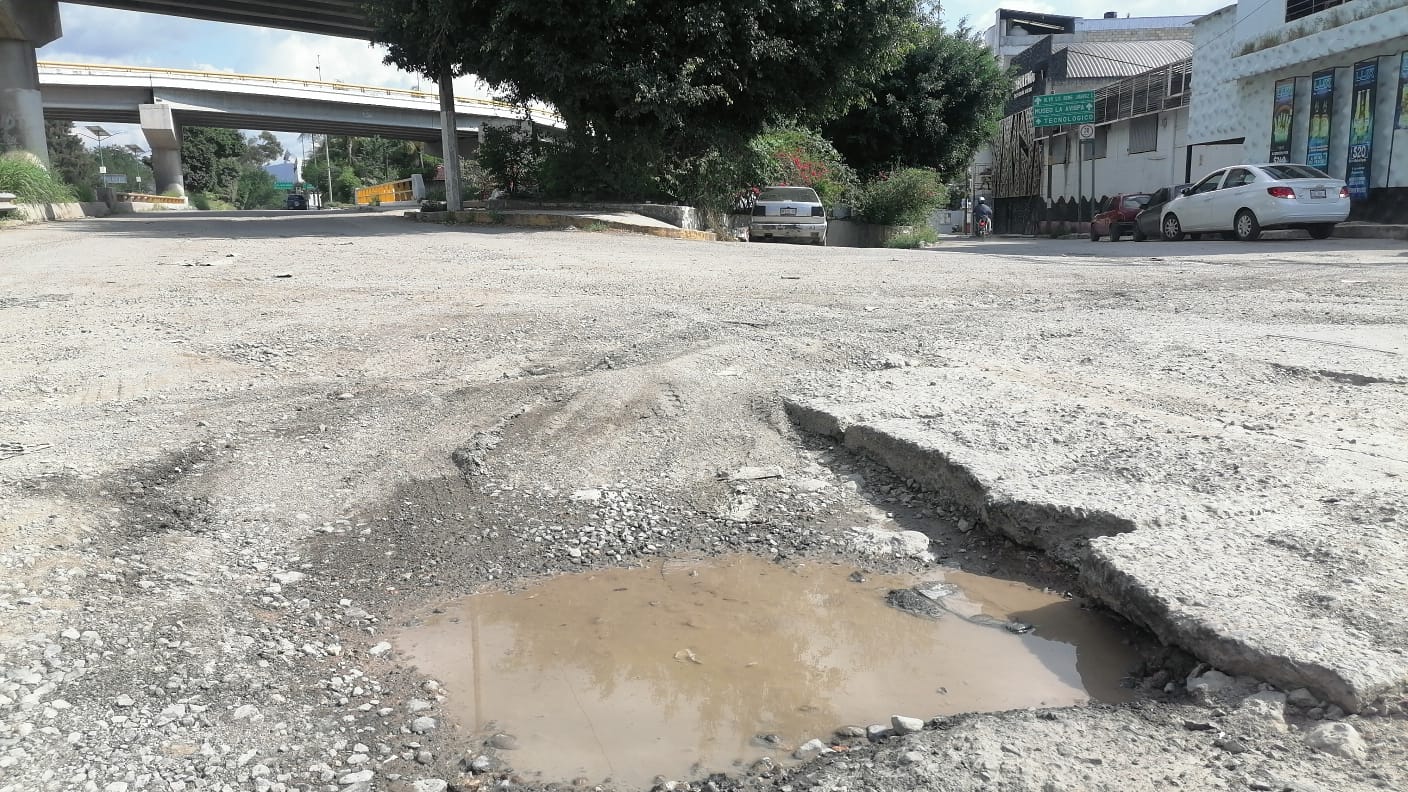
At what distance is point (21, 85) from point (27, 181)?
5.12m

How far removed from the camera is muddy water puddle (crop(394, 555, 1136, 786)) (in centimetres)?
233

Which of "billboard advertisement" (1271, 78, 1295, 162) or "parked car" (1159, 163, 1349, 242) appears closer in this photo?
"parked car" (1159, 163, 1349, 242)

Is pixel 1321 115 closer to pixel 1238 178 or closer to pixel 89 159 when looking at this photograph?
pixel 1238 178

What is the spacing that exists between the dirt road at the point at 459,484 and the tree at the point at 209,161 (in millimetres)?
79625

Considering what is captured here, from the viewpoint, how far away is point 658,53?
15.5 metres

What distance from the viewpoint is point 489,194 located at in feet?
73.0

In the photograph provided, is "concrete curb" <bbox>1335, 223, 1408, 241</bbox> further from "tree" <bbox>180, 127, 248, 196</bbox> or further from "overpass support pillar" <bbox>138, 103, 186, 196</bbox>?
"tree" <bbox>180, 127, 248, 196</bbox>

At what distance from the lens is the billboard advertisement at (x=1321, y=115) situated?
2034 centimetres

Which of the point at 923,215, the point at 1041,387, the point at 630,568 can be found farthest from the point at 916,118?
the point at 630,568

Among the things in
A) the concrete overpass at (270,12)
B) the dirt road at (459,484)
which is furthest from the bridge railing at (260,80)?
the dirt road at (459,484)

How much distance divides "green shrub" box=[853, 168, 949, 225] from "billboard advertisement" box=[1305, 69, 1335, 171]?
792cm

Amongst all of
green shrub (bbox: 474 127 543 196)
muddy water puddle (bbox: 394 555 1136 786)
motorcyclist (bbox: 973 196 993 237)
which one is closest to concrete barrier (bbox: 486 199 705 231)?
green shrub (bbox: 474 127 543 196)

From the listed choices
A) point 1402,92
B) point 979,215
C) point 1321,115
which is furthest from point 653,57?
point 979,215

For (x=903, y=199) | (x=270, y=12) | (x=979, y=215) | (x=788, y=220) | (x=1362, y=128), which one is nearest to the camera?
(x=788, y=220)
